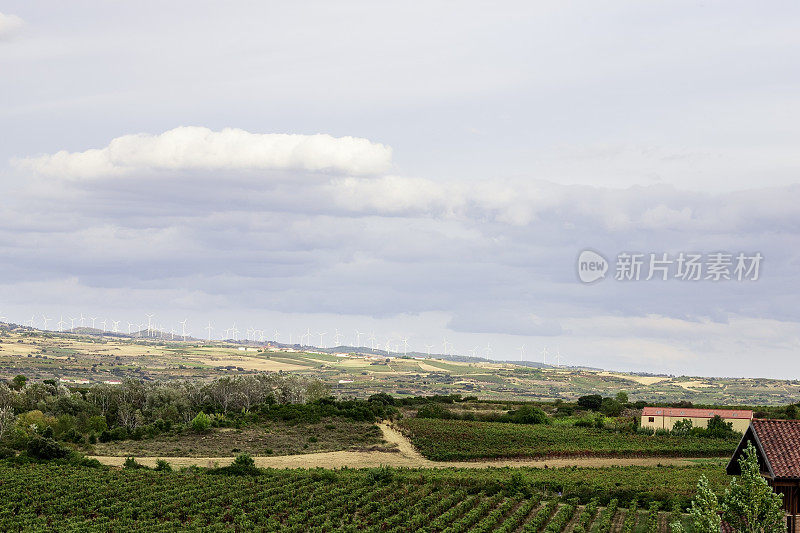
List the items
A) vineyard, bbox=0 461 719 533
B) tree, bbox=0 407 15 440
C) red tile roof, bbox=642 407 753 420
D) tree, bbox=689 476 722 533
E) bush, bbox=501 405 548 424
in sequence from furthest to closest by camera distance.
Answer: bush, bbox=501 405 548 424 → red tile roof, bbox=642 407 753 420 → tree, bbox=0 407 15 440 → vineyard, bbox=0 461 719 533 → tree, bbox=689 476 722 533

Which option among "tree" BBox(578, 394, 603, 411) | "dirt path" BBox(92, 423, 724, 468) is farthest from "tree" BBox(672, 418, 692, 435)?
"tree" BBox(578, 394, 603, 411)

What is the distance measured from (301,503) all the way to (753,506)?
37005mm

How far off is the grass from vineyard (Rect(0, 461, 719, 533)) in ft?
52.4

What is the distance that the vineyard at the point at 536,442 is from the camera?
9612 cm

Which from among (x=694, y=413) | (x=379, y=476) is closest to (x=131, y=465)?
(x=379, y=476)

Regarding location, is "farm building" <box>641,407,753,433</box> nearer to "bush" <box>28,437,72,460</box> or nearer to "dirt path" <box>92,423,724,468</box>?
"dirt path" <box>92,423,724,468</box>

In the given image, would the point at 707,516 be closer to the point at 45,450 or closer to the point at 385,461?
the point at 385,461

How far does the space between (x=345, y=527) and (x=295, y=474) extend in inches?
863

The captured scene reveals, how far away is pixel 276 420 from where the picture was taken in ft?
364

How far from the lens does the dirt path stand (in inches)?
3398

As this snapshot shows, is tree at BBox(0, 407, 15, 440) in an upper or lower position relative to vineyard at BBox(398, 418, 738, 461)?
lower

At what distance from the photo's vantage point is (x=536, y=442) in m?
102

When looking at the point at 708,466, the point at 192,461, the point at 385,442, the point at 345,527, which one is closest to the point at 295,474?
the point at 192,461

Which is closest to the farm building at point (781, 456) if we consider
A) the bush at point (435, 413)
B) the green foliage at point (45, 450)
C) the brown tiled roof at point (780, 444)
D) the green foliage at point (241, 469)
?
the brown tiled roof at point (780, 444)
